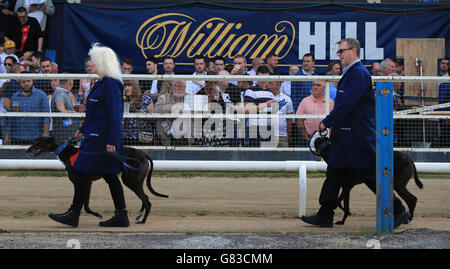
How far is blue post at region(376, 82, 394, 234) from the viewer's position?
6777 millimetres

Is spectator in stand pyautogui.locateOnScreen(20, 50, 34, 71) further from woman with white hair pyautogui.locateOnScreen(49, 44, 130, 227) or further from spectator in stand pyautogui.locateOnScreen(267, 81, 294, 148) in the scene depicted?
woman with white hair pyautogui.locateOnScreen(49, 44, 130, 227)

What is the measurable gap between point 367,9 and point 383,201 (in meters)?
8.46

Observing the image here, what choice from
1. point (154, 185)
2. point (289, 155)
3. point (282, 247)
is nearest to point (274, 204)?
point (289, 155)

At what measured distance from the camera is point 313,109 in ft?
33.7

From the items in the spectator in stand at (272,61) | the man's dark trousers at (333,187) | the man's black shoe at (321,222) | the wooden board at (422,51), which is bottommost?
the man's black shoe at (321,222)

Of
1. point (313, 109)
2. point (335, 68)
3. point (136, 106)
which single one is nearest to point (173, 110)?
point (136, 106)

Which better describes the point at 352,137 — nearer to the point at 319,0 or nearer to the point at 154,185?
the point at 154,185

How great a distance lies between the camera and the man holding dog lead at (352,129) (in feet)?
23.6

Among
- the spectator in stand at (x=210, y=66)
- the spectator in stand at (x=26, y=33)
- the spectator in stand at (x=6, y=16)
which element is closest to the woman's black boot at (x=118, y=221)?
the spectator in stand at (x=210, y=66)

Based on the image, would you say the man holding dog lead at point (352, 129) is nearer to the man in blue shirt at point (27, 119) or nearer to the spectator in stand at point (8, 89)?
the man in blue shirt at point (27, 119)

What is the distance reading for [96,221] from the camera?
7.80m

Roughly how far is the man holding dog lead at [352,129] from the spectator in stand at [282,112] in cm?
273

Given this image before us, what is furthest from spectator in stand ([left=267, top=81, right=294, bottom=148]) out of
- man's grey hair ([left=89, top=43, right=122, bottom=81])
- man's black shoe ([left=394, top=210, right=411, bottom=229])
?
man's grey hair ([left=89, top=43, right=122, bottom=81])

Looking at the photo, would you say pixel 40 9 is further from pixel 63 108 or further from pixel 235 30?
pixel 63 108
